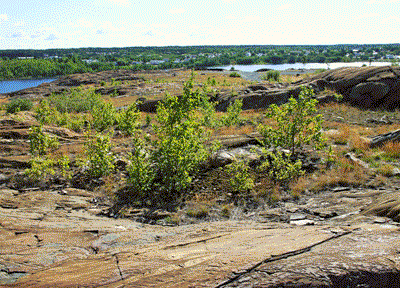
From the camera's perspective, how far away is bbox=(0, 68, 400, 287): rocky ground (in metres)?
3.66

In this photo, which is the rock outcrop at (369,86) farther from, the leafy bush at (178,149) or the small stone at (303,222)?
the small stone at (303,222)

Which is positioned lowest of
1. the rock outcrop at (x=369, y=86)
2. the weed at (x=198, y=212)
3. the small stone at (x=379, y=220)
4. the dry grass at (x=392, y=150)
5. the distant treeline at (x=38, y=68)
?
the weed at (x=198, y=212)

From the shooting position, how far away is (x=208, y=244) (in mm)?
4648

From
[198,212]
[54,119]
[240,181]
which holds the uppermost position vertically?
[54,119]

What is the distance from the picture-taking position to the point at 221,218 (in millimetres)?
7691

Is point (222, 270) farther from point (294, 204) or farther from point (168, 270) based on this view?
point (294, 204)

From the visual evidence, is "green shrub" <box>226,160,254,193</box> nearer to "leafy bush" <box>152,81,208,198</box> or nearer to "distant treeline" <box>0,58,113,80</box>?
"leafy bush" <box>152,81,208,198</box>

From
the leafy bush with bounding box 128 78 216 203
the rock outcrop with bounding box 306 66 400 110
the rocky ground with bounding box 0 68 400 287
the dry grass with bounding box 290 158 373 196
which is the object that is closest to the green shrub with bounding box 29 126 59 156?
the rocky ground with bounding box 0 68 400 287

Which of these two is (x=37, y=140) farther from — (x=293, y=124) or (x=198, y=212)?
(x=293, y=124)

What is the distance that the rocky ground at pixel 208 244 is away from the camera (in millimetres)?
3664

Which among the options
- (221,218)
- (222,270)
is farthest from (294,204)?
(222,270)

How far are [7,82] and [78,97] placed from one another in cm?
12172

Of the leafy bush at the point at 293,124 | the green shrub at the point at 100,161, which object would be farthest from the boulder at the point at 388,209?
the green shrub at the point at 100,161

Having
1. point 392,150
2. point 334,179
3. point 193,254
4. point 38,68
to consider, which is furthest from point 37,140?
point 38,68
